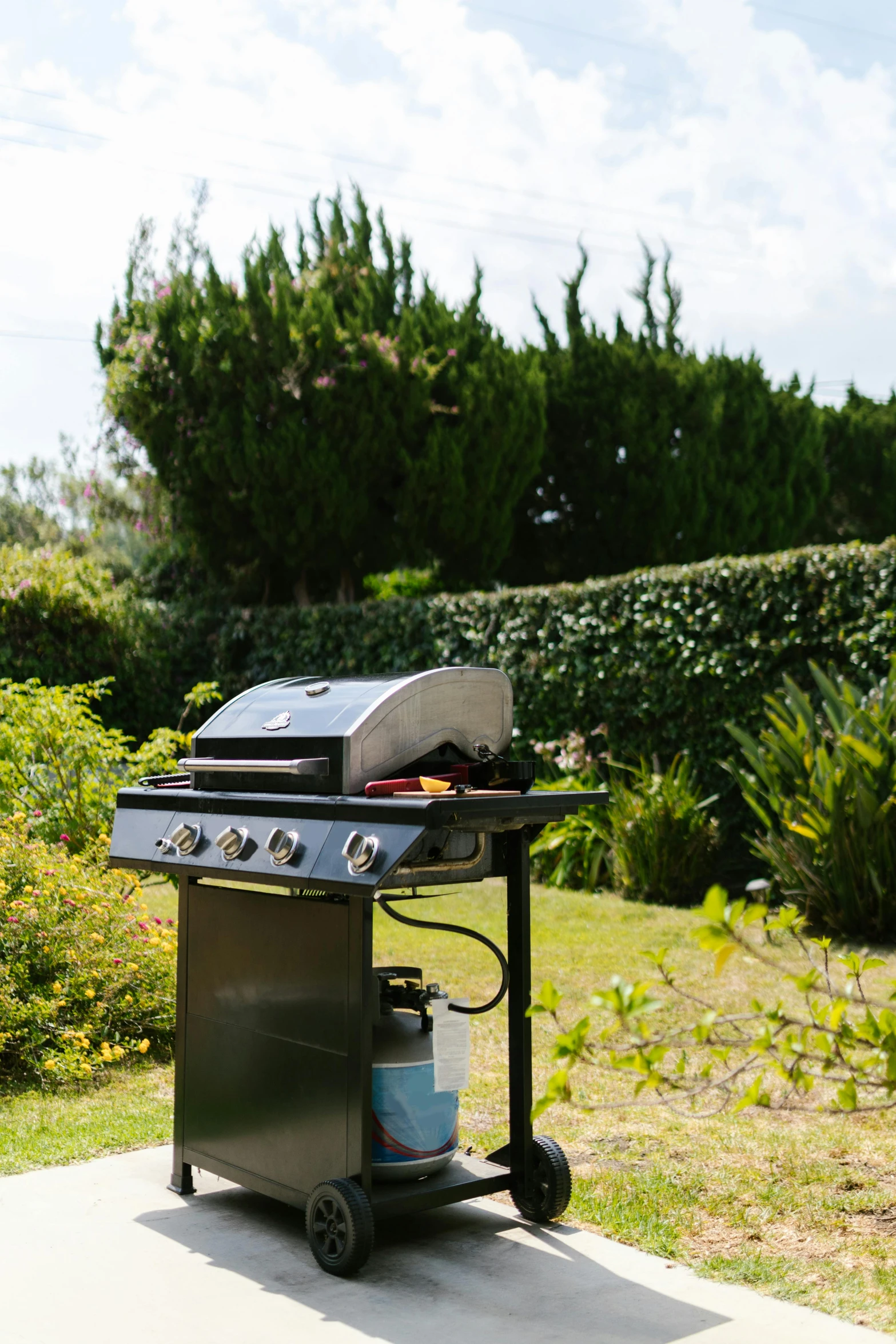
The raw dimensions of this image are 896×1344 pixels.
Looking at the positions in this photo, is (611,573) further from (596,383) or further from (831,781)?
(831,781)

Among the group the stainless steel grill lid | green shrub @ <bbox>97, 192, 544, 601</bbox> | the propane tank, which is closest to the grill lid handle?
the stainless steel grill lid

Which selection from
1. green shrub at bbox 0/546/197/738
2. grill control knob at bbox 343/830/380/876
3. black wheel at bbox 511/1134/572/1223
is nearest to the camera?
grill control knob at bbox 343/830/380/876

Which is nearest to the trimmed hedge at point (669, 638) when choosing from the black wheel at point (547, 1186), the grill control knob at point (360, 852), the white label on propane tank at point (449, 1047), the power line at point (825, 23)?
the power line at point (825, 23)

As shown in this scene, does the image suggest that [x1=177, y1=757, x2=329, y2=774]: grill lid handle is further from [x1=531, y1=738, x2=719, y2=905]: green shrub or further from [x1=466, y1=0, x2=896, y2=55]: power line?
[x1=466, y1=0, x2=896, y2=55]: power line

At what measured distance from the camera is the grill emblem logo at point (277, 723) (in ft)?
10.3

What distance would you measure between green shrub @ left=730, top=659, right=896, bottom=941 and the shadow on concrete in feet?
12.3

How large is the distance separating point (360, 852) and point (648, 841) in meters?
6.01

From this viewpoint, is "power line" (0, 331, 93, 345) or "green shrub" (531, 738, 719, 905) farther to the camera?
"power line" (0, 331, 93, 345)

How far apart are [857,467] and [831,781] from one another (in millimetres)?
17065

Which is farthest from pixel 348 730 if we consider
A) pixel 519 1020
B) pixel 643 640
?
pixel 643 640

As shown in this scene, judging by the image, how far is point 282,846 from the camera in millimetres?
2811

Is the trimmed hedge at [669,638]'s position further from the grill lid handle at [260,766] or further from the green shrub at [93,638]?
the grill lid handle at [260,766]

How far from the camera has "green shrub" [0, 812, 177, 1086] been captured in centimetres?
445

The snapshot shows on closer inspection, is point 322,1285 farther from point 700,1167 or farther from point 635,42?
point 635,42
